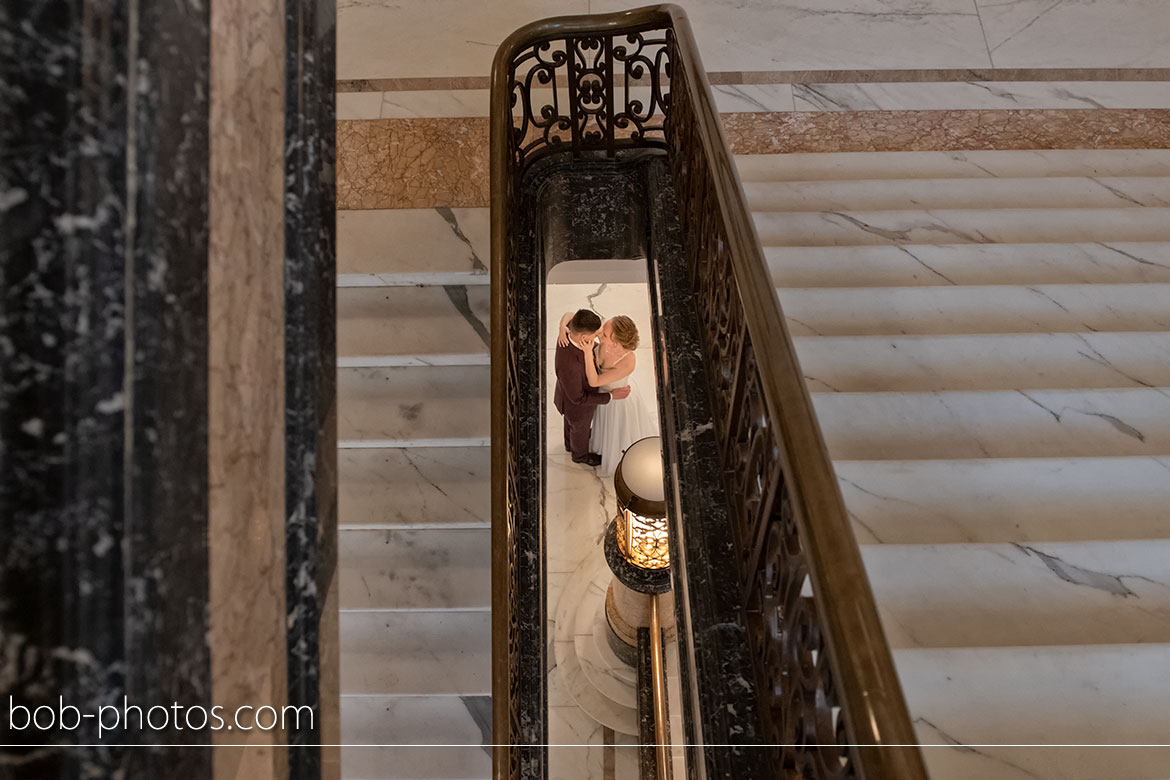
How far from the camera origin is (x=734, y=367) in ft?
8.55

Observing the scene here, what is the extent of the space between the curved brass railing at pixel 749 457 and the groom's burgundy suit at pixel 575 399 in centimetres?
247

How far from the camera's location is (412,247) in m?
4.43

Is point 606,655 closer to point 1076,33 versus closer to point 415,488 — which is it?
point 415,488

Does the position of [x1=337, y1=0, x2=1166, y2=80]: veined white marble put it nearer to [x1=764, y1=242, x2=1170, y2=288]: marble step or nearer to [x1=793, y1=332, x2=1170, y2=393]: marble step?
[x1=764, y1=242, x2=1170, y2=288]: marble step

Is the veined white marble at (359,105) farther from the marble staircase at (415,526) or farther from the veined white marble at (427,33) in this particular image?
the marble staircase at (415,526)

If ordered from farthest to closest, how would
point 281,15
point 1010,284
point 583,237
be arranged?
point 583,237, point 1010,284, point 281,15

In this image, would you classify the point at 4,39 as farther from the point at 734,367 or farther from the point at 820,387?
the point at 820,387

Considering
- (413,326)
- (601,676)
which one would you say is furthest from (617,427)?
(413,326)

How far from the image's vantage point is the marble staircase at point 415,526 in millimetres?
3857

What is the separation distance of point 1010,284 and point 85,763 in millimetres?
3505

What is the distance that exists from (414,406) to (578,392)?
2998 mm

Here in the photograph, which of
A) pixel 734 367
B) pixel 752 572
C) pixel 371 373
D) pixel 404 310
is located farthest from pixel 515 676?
pixel 404 310

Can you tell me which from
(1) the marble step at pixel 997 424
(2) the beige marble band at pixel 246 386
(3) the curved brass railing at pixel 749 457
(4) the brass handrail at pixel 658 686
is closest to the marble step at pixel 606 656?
(4) the brass handrail at pixel 658 686

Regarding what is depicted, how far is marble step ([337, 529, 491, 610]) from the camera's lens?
3.92 m
